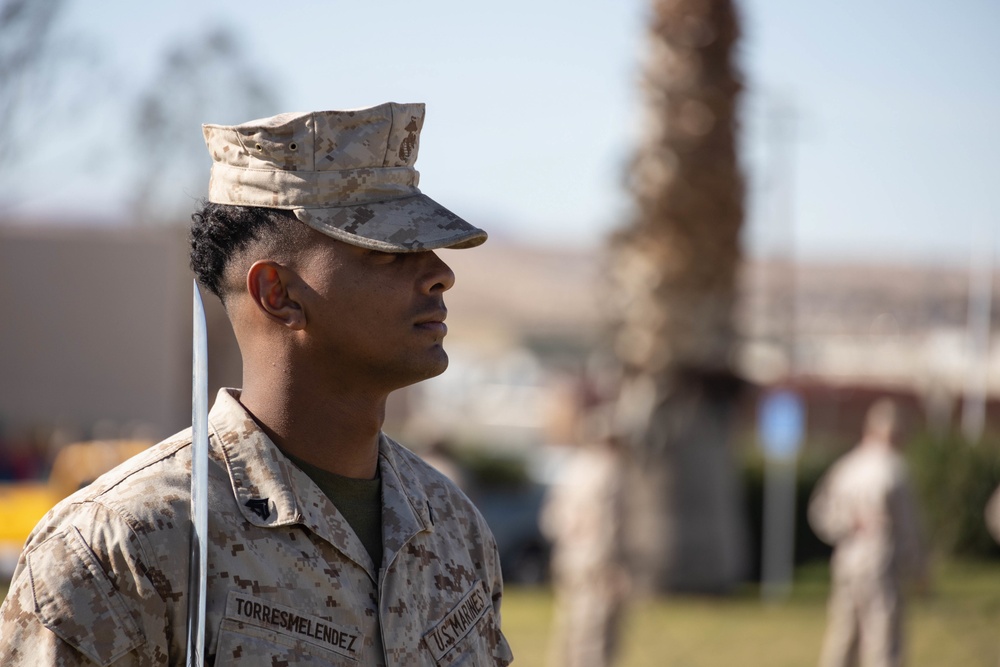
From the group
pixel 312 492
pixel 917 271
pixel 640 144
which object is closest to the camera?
pixel 312 492

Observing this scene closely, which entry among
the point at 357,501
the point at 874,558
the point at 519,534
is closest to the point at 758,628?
the point at 874,558

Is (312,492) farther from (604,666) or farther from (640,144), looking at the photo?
(640,144)

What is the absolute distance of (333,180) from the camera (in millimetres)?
2129

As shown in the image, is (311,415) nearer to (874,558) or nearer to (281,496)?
(281,496)

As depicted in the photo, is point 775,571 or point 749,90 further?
point 775,571

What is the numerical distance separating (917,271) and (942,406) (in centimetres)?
9436

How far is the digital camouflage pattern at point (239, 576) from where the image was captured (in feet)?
5.88

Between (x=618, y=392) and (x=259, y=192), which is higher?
(x=259, y=192)

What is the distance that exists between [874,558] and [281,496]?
7.38m

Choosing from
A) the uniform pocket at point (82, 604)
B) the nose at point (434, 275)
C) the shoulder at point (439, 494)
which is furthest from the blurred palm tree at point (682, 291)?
the uniform pocket at point (82, 604)

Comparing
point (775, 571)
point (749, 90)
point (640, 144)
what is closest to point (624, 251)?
point (640, 144)

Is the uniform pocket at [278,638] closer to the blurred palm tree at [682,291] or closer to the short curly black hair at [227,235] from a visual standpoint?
the short curly black hair at [227,235]

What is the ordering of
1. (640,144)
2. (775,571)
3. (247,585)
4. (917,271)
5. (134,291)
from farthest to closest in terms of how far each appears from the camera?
1. (917,271)
2. (134,291)
3. (775,571)
4. (640,144)
5. (247,585)

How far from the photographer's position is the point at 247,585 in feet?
6.29
